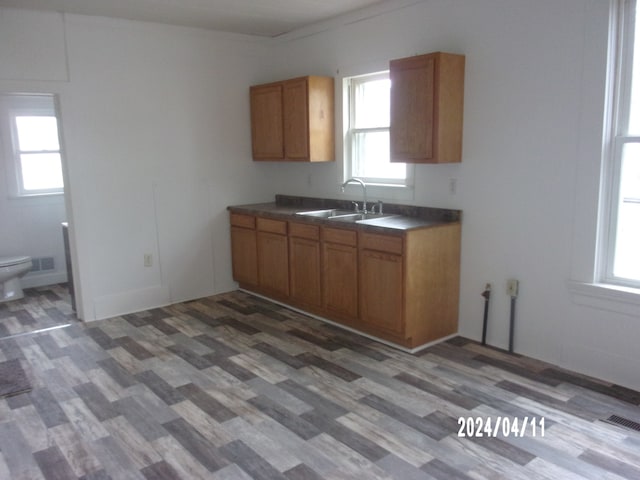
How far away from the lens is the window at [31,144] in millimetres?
5594

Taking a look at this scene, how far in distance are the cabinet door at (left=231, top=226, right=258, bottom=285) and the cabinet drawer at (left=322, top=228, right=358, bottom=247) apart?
3.54 ft

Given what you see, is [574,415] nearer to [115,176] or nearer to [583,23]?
[583,23]

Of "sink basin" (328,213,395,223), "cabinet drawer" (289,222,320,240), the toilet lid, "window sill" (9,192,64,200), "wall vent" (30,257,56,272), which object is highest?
"window sill" (9,192,64,200)

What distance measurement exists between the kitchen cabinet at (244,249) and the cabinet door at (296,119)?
2.53 feet

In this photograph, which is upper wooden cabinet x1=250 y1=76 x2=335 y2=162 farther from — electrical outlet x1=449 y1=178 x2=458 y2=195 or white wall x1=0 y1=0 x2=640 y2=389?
electrical outlet x1=449 y1=178 x2=458 y2=195

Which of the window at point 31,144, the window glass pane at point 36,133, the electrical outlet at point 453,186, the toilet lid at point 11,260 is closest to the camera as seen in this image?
the electrical outlet at point 453,186

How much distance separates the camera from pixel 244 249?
5.22 meters

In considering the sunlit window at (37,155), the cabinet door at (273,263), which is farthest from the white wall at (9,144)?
the cabinet door at (273,263)

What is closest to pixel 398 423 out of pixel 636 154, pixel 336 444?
pixel 336 444

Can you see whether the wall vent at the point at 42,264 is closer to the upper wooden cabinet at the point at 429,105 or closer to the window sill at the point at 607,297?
the upper wooden cabinet at the point at 429,105

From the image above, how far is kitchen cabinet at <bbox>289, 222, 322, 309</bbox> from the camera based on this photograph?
14.3ft
